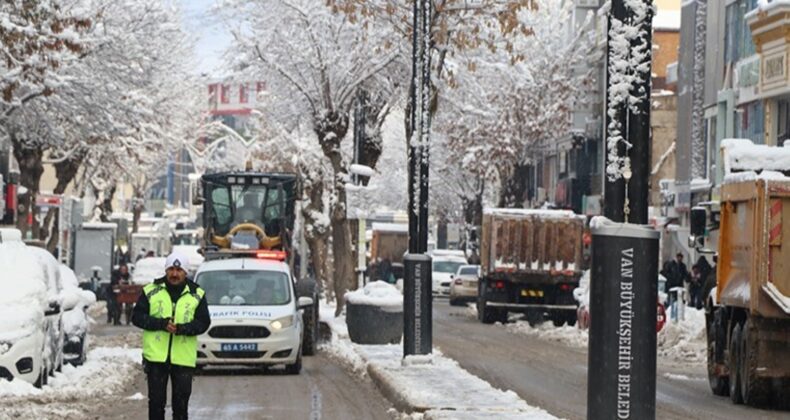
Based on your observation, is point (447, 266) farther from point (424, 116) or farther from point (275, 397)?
point (275, 397)

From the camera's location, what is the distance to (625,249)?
369 inches

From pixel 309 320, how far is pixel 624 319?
846 inches

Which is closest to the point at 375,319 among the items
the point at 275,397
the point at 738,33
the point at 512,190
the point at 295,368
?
the point at 295,368

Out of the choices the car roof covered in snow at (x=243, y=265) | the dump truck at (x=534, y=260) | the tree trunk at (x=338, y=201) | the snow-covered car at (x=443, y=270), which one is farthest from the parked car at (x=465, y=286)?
the car roof covered in snow at (x=243, y=265)

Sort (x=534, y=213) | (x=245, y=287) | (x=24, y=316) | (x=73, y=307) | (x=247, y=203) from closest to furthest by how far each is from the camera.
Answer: (x=24, y=316), (x=73, y=307), (x=245, y=287), (x=247, y=203), (x=534, y=213)

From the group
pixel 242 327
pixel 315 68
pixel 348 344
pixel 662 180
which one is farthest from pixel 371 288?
pixel 662 180

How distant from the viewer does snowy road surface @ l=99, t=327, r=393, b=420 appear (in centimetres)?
1916

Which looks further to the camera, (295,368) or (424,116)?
(295,368)

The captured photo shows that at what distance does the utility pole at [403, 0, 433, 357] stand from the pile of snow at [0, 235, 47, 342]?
4.91 metres

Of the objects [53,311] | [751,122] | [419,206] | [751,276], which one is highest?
[751,122]

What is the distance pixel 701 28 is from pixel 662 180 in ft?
34.9

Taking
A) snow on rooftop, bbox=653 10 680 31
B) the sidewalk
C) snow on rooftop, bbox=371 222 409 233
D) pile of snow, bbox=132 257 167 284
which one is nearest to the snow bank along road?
the sidewalk

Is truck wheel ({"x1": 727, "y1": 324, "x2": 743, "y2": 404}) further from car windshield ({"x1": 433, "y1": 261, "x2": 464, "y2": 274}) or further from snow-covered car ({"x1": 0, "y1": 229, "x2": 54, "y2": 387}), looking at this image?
car windshield ({"x1": 433, "y1": 261, "x2": 464, "y2": 274})

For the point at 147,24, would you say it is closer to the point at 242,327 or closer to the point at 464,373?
the point at 242,327
